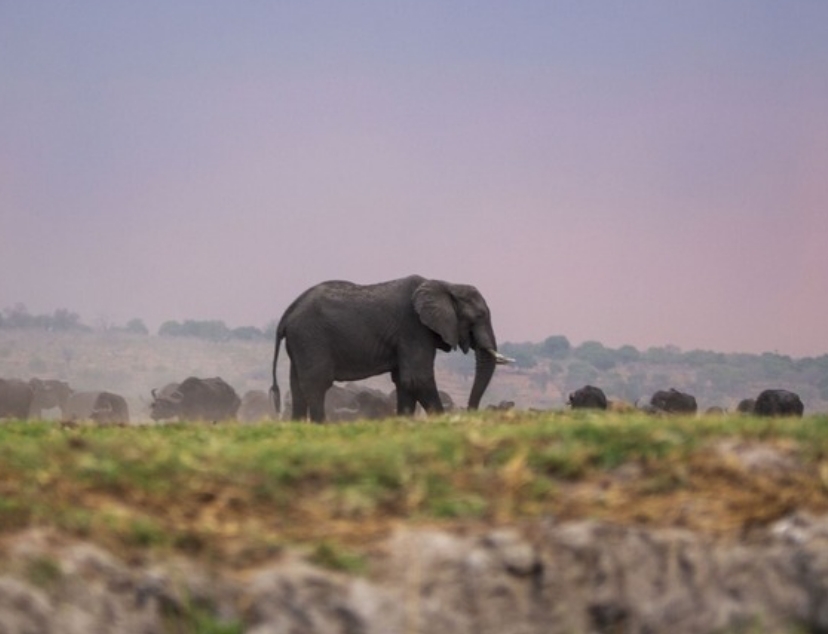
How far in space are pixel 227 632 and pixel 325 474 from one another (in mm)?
1504

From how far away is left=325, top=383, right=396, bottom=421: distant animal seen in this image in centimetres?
4689

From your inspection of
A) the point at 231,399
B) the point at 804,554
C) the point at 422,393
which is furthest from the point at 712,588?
the point at 231,399

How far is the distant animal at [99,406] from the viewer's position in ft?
186

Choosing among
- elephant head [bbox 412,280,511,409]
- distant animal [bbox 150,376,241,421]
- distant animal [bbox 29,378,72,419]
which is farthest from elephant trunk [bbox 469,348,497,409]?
distant animal [bbox 29,378,72,419]

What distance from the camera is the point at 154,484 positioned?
10656mm

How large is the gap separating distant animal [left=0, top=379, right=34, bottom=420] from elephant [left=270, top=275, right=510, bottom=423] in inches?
1180

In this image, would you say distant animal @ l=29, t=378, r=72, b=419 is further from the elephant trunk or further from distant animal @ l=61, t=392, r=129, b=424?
the elephant trunk

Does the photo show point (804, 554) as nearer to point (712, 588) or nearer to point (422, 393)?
point (712, 588)

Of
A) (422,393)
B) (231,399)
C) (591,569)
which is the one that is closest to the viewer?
(591,569)

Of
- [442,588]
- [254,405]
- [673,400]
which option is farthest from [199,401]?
[442,588]

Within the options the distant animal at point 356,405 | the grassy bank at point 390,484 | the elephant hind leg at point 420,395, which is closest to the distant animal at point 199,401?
the distant animal at point 356,405

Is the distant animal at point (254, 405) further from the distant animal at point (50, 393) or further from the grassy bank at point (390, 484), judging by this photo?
the grassy bank at point (390, 484)

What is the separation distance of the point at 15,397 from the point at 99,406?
10.6 feet

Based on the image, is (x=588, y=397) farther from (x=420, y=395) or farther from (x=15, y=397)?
(x=15, y=397)
